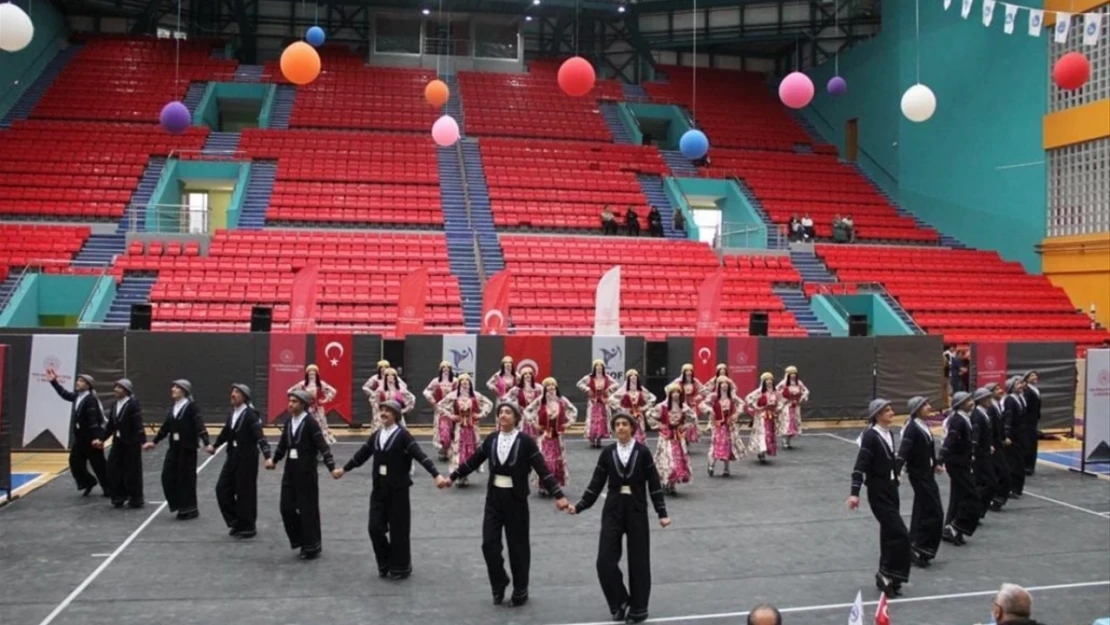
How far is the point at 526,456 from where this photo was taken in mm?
8438

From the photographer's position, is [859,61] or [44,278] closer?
[44,278]

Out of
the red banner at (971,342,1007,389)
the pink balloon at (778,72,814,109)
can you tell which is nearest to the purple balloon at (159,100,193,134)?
the pink balloon at (778,72,814,109)

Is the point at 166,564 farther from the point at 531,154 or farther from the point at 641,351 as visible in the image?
the point at 531,154

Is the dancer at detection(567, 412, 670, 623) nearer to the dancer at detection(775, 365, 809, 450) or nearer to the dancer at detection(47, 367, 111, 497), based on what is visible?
the dancer at detection(47, 367, 111, 497)

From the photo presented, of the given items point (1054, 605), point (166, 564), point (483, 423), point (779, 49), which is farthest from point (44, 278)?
point (779, 49)

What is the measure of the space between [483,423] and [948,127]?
71.7 ft

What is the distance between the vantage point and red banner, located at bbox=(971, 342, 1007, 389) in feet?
63.9

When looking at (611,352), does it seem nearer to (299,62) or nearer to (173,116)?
(299,62)

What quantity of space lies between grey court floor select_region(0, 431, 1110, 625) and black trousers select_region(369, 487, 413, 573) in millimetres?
185

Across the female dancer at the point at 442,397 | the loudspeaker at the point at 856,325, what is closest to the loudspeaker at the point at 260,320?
the female dancer at the point at 442,397

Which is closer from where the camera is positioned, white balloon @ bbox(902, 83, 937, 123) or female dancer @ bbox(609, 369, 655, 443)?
female dancer @ bbox(609, 369, 655, 443)

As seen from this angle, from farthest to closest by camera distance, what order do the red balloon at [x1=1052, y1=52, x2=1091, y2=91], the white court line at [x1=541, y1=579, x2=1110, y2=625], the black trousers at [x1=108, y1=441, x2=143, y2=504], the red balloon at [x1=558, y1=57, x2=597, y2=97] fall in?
the red balloon at [x1=1052, y1=52, x2=1091, y2=91]
the red balloon at [x1=558, y1=57, x2=597, y2=97]
the black trousers at [x1=108, y1=441, x2=143, y2=504]
the white court line at [x1=541, y1=579, x2=1110, y2=625]

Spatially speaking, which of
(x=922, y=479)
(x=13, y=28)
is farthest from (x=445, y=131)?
(x=922, y=479)

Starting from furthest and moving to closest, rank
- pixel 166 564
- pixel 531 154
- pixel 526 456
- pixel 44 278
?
pixel 531 154, pixel 44 278, pixel 166 564, pixel 526 456
